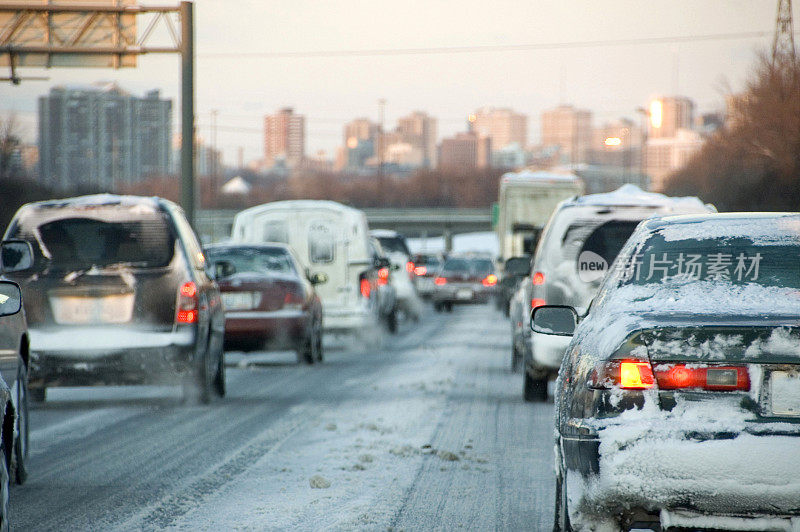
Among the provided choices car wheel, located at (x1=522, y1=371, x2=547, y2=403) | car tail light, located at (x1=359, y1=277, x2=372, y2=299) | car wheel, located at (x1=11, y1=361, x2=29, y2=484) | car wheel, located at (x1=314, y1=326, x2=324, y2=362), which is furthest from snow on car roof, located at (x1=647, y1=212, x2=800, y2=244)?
car tail light, located at (x1=359, y1=277, x2=372, y2=299)

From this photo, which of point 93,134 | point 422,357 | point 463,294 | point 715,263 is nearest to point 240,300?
point 422,357

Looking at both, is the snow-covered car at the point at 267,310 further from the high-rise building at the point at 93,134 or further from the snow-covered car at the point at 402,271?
the high-rise building at the point at 93,134

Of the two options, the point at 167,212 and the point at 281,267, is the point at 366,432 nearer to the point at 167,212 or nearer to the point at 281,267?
the point at 167,212

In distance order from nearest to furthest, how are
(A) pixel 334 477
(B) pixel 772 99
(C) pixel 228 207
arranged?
(A) pixel 334 477
(B) pixel 772 99
(C) pixel 228 207

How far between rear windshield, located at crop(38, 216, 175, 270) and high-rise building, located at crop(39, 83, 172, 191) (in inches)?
4067

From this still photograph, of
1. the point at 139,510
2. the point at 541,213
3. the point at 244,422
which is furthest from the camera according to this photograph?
the point at 541,213

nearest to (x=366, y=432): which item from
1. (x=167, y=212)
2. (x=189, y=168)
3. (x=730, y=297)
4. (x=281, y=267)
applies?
(x=167, y=212)

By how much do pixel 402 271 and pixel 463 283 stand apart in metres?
7.84

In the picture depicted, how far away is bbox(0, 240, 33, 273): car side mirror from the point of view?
9.52 meters

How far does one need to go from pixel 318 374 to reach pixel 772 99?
3626 cm

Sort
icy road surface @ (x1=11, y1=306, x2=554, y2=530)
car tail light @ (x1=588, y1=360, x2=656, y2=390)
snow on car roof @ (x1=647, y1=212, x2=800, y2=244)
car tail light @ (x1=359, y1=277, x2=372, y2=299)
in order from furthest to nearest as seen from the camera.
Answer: car tail light @ (x1=359, y1=277, x2=372, y2=299)
icy road surface @ (x1=11, y1=306, x2=554, y2=530)
snow on car roof @ (x1=647, y1=212, x2=800, y2=244)
car tail light @ (x1=588, y1=360, x2=656, y2=390)

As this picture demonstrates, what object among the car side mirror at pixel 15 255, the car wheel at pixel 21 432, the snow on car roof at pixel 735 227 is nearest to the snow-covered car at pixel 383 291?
the car side mirror at pixel 15 255

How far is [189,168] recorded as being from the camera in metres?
27.4

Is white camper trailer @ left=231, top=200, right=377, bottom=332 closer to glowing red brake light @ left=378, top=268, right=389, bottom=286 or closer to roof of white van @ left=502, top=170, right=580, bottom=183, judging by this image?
glowing red brake light @ left=378, top=268, right=389, bottom=286
